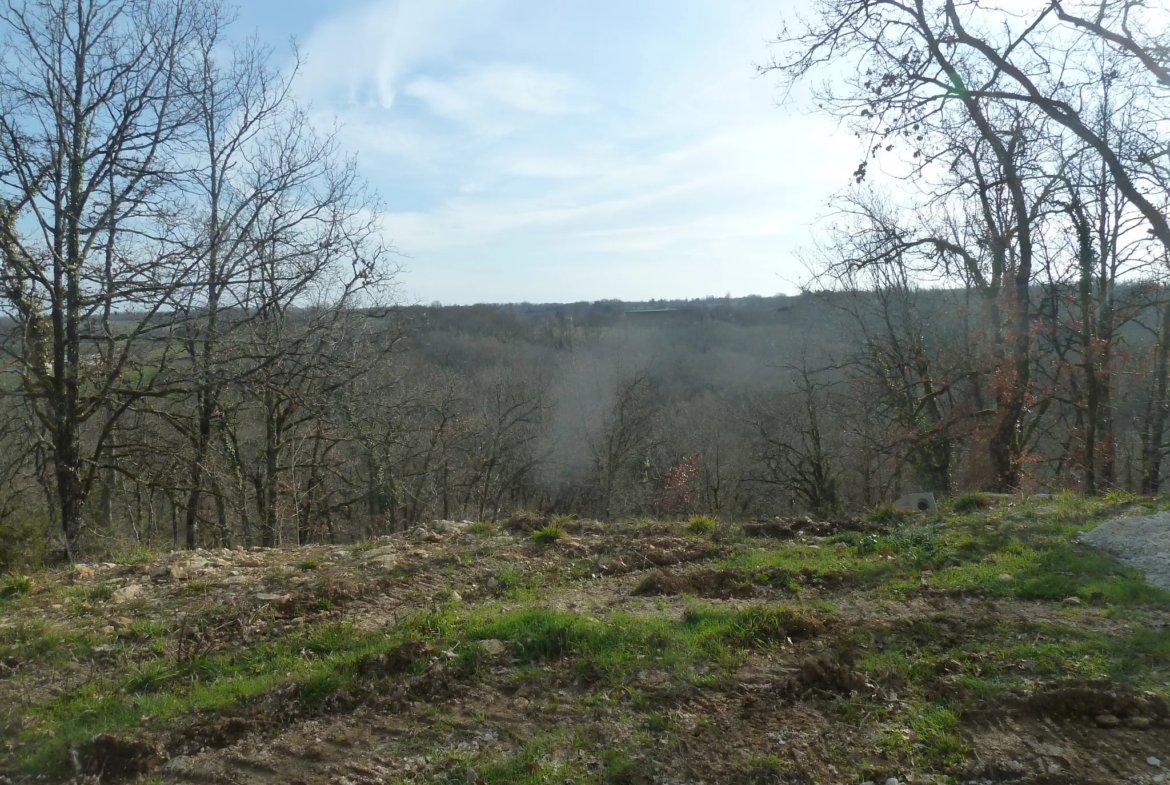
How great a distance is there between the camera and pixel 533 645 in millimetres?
4430

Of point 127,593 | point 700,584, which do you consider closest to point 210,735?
point 127,593

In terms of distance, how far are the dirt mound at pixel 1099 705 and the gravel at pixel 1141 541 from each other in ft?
7.09

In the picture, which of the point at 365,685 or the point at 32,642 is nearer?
the point at 365,685

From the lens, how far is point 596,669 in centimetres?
416

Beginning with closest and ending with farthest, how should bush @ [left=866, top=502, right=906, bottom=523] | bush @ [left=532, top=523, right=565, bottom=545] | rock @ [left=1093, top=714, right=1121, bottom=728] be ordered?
rock @ [left=1093, top=714, right=1121, bottom=728], bush @ [left=532, top=523, right=565, bottom=545], bush @ [left=866, top=502, right=906, bottom=523]

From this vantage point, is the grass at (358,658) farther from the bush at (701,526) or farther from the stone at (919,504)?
the stone at (919,504)

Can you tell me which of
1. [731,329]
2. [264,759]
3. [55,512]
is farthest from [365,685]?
[731,329]

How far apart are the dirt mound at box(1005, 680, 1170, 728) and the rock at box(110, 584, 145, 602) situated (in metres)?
5.62

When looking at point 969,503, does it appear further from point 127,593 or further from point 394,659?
point 127,593

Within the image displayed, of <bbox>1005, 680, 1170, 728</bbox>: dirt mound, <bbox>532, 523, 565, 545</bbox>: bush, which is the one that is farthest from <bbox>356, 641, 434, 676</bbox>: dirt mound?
<bbox>1005, 680, 1170, 728</bbox>: dirt mound

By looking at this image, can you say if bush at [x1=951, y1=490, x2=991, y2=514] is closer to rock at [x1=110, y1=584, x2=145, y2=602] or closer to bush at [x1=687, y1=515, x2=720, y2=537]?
bush at [x1=687, y1=515, x2=720, y2=537]

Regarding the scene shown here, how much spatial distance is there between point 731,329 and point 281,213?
4260 centimetres

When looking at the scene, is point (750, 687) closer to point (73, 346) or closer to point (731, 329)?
point (73, 346)

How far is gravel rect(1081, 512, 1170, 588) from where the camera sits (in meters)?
5.62
